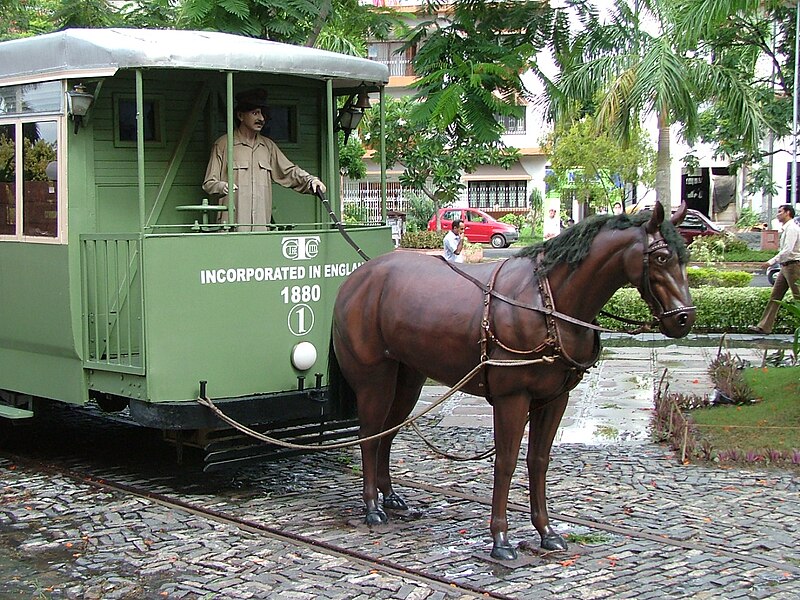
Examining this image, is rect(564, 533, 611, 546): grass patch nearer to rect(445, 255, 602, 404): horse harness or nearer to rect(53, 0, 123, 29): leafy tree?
rect(445, 255, 602, 404): horse harness

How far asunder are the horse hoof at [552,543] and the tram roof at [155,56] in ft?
12.7

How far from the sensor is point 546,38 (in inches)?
367

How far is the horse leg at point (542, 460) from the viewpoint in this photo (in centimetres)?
644

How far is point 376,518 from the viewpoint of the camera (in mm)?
7020

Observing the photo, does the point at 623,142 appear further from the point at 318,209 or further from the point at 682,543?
the point at 682,543

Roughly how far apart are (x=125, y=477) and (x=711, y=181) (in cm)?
3862

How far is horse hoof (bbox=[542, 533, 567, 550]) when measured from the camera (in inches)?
252

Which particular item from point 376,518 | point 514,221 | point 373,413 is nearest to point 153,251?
point 373,413

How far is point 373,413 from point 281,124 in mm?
3375

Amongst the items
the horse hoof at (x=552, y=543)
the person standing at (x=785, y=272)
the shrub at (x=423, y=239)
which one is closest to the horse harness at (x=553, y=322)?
the horse hoof at (x=552, y=543)

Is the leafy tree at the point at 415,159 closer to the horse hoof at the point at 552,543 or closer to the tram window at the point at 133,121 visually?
the tram window at the point at 133,121

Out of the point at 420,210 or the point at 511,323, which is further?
the point at 420,210

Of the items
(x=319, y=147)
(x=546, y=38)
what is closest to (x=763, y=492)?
(x=546, y=38)

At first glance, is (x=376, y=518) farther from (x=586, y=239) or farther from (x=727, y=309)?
(x=727, y=309)
